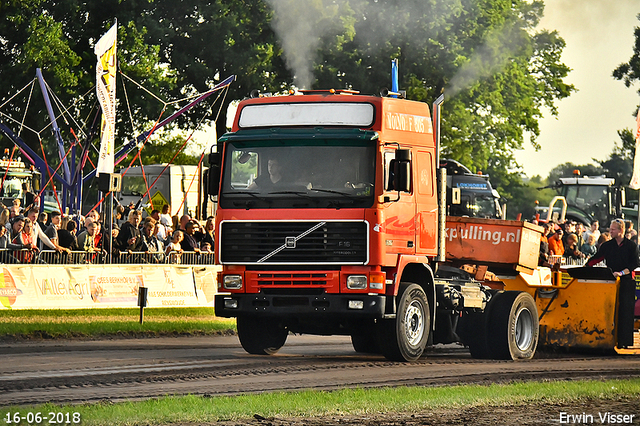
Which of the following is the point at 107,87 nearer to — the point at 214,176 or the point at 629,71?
the point at 214,176

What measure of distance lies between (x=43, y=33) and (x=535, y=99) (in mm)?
27655

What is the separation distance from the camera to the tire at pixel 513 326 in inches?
632

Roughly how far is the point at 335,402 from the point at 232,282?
4466mm

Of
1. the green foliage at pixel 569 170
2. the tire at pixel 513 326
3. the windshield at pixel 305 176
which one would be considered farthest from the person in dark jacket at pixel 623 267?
the green foliage at pixel 569 170

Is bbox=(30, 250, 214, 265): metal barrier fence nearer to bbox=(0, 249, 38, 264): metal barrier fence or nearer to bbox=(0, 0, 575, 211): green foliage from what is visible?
bbox=(0, 249, 38, 264): metal barrier fence

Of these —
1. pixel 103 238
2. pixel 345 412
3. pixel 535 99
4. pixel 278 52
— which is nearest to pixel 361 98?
pixel 345 412

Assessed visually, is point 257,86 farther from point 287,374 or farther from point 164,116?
point 287,374

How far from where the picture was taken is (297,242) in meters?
14.2

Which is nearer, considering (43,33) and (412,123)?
(412,123)

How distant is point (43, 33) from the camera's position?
3612cm

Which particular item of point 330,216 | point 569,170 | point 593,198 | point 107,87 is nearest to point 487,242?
point 330,216

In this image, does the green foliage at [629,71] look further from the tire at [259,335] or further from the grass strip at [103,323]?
the tire at [259,335]

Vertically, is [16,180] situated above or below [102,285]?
above

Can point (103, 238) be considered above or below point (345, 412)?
above
